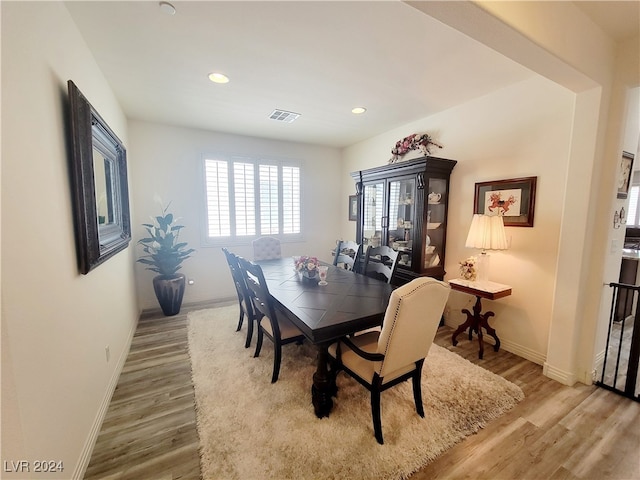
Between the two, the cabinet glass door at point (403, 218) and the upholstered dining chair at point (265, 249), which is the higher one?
the cabinet glass door at point (403, 218)

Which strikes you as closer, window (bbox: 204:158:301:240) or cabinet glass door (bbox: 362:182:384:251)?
cabinet glass door (bbox: 362:182:384:251)

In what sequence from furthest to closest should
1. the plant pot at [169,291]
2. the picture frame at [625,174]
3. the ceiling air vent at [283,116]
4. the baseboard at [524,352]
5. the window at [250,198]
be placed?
the window at [250,198] < the plant pot at [169,291] < the ceiling air vent at [283,116] < the baseboard at [524,352] < the picture frame at [625,174]

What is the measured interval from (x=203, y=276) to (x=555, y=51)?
15.5 ft

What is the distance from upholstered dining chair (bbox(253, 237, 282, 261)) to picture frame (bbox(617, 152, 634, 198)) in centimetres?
385

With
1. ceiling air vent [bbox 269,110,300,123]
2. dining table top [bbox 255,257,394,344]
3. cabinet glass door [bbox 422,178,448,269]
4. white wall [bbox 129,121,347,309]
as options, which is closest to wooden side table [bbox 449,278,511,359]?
cabinet glass door [bbox 422,178,448,269]

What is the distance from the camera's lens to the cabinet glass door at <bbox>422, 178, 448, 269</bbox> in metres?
3.29

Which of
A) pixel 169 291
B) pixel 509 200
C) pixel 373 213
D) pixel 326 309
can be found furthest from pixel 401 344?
pixel 169 291

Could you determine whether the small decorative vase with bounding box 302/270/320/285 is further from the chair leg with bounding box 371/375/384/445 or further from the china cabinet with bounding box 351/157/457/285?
the chair leg with bounding box 371/375/384/445

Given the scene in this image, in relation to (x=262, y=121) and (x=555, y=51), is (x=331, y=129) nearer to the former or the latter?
(x=262, y=121)

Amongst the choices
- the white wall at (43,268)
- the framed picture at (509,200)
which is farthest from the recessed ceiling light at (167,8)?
the framed picture at (509,200)

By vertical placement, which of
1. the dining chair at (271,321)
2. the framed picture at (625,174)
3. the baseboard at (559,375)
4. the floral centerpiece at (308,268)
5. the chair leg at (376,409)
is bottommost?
the baseboard at (559,375)

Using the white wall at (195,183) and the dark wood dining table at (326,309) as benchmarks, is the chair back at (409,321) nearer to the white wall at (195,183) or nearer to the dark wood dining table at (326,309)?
the dark wood dining table at (326,309)

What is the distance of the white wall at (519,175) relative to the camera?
243 centimetres

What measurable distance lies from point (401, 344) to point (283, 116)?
315 cm
